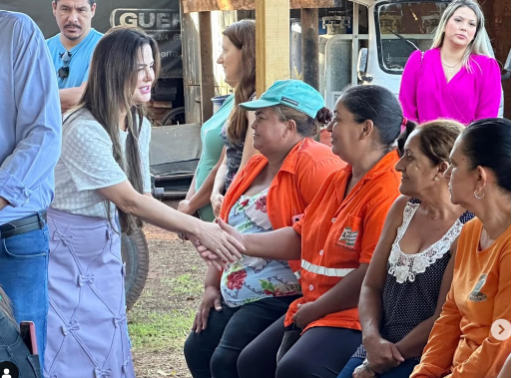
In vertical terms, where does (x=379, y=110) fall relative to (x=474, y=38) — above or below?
below

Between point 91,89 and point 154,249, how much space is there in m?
4.60

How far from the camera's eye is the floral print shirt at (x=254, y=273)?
3.65 m

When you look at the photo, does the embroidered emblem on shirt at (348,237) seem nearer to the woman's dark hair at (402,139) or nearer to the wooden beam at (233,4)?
the woman's dark hair at (402,139)

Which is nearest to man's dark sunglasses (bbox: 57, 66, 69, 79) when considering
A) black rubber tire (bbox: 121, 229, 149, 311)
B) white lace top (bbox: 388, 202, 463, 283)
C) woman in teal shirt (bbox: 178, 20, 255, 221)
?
woman in teal shirt (bbox: 178, 20, 255, 221)

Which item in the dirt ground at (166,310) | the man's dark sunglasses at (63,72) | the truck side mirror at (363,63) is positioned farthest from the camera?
the truck side mirror at (363,63)

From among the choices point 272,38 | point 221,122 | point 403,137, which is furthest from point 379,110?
point 221,122

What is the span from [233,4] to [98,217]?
5.81m

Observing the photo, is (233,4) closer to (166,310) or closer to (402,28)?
(402,28)

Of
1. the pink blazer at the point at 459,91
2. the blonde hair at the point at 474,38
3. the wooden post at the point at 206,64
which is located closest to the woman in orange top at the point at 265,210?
the pink blazer at the point at 459,91

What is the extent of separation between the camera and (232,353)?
3.58 m

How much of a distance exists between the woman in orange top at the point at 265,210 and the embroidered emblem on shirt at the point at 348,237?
43 cm

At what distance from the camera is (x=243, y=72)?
14.2ft

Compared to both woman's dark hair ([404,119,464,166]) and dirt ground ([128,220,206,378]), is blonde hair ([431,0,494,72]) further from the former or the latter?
woman's dark hair ([404,119,464,166])

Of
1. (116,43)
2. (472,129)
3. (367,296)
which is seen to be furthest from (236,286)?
(472,129)
